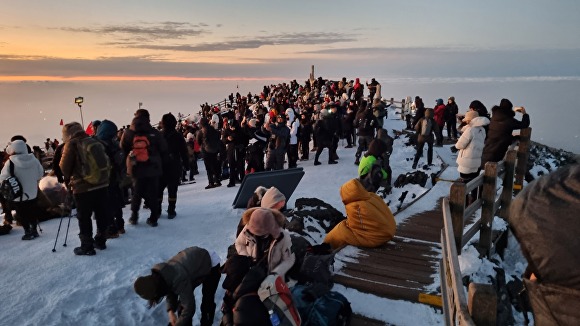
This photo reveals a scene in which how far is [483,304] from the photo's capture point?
2.57 meters

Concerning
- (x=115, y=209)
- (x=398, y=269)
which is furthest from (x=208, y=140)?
(x=398, y=269)

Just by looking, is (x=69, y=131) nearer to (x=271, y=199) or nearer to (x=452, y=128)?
(x=271, y=199)

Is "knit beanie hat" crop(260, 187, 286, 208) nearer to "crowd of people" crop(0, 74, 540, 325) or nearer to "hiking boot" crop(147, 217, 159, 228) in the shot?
"crowd of people" crop(0, 74, 540, 325)

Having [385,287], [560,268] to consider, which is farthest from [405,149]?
[560,268]

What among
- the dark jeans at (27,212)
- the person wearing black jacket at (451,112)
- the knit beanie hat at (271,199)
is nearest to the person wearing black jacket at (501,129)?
the knit beanie hat at (271,199)

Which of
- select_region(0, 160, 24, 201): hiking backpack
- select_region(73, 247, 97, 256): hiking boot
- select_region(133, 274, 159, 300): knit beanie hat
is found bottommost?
select_region(73, 247, 97, 256): hiking boot

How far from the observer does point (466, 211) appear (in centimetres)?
566

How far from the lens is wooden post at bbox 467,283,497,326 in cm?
255

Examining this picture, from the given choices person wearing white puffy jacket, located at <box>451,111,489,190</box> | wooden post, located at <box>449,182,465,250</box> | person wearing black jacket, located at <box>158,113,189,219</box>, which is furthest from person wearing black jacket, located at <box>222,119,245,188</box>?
wooden post, located at <box>449,182,465,250</box>

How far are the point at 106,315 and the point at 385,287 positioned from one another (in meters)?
3.44

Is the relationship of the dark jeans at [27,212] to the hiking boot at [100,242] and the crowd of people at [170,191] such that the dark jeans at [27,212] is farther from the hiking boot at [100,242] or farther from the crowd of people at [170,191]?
the hiking boot at [100,242]

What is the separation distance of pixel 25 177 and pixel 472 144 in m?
7.91

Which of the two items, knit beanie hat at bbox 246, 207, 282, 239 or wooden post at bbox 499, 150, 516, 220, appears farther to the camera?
wooden post at bbox 499, 150, 516, 220

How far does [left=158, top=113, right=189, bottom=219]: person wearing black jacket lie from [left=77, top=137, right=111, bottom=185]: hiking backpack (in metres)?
2.03
